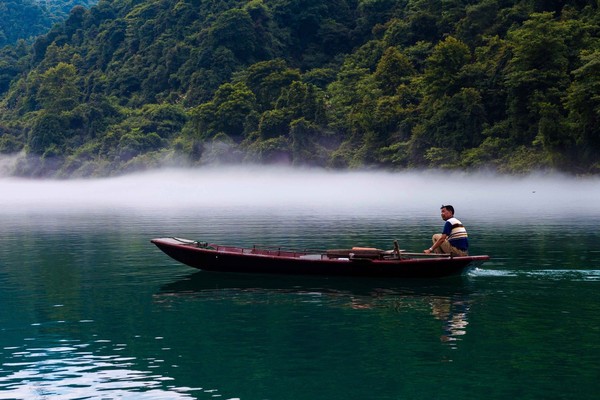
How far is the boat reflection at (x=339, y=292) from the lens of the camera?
2206 centimetres

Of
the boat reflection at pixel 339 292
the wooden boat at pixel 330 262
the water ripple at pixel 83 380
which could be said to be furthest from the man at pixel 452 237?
the water ripple at pixel 83 380

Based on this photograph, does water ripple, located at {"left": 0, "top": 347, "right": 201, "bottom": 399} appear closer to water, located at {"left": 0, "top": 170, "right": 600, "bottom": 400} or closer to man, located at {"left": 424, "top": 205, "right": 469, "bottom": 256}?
water, located at {"left": 0, "top": 170, "right": 600, "bottom": 400}

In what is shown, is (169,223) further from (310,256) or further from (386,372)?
(386,372)

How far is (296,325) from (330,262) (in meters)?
6.36

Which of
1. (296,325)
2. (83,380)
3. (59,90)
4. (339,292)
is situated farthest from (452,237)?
(59,90)

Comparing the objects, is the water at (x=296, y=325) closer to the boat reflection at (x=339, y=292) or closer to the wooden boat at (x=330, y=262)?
the boat reflection at (x=339, y=292)

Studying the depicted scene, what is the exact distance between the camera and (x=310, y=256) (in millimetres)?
27219

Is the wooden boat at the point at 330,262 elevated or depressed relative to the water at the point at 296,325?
elevated

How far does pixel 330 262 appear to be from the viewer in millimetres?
25891

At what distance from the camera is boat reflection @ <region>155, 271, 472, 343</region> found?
22062mm

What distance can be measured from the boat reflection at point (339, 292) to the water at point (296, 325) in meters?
0.10

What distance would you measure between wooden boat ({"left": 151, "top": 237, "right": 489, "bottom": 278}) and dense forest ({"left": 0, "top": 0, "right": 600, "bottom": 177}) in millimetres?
51511

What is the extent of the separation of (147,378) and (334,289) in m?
10.8

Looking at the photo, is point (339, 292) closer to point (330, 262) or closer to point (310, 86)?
point (330, 262)
